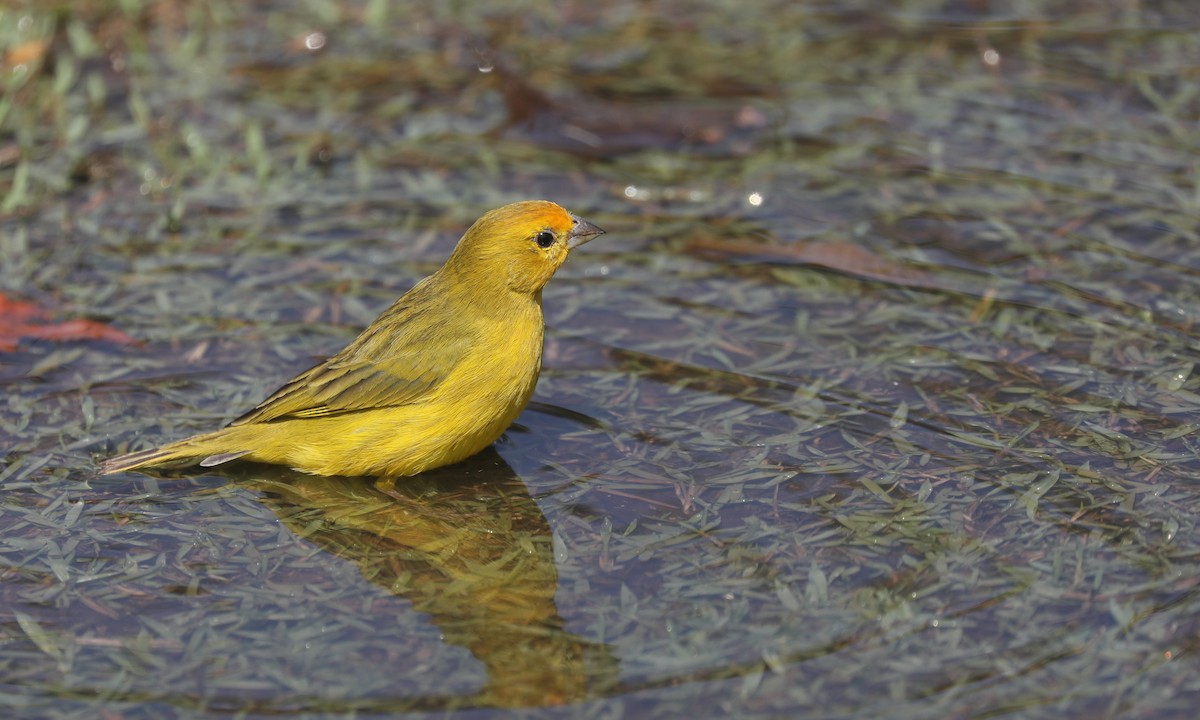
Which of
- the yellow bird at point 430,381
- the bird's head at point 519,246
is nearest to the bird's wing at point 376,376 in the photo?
the yellow bird at point 430,381

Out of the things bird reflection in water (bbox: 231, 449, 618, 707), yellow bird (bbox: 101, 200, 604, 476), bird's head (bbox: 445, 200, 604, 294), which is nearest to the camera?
bird reflection in water (bbox: 231, 449, 618, 707)

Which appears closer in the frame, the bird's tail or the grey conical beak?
the bird's tail

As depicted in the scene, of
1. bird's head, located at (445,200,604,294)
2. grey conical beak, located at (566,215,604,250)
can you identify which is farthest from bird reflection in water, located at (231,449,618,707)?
grey conical beak, located at (566,215,604,250)

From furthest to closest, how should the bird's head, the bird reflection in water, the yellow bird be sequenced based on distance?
the bird's head → the yellow bird → the bird reflection in water

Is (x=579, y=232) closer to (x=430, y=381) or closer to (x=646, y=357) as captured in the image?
(x=646, y=357)

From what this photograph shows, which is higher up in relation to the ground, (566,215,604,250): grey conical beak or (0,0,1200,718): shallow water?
(566,215,604,250): grey conical beak

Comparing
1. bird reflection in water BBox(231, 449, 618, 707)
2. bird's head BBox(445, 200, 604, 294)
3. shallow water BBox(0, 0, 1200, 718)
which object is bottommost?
bird reflection in water BBox(231, 449, 618, 707)

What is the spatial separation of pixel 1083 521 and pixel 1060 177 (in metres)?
3.28

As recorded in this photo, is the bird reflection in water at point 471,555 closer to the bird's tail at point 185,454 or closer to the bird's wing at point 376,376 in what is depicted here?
the bird's tail at point 185,454

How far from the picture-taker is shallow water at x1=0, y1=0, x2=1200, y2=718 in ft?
15.8

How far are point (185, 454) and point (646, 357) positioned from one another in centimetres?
207

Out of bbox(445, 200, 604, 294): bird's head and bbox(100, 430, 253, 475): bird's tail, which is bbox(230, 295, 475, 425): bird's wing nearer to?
bbox(100, 430, 253, 475): bird's tail

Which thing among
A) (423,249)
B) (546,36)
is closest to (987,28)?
(546,36)

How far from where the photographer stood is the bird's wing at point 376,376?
6.01m
